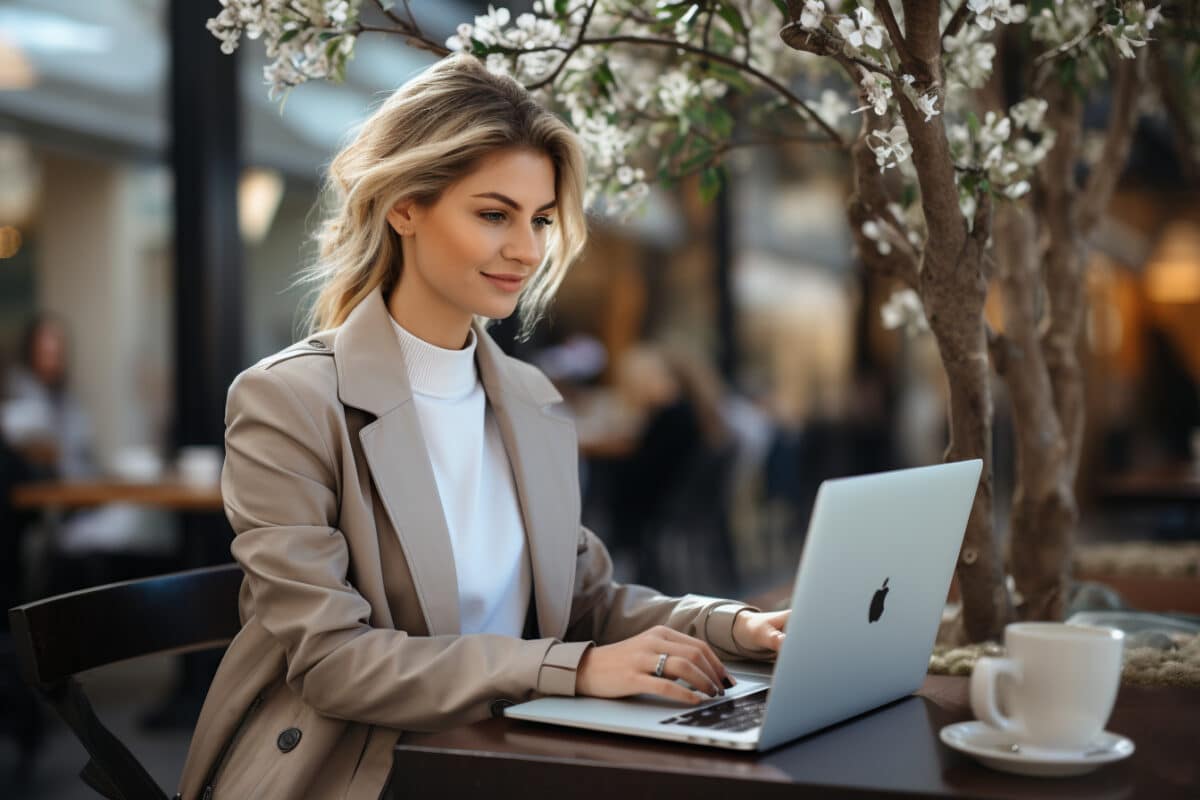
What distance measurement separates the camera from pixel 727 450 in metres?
6.79

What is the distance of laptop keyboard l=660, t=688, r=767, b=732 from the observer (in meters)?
1.23

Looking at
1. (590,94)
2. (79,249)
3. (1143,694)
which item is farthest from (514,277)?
(79,249)

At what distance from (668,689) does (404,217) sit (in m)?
0.79

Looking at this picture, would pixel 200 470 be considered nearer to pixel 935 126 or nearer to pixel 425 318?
pixel 425 318

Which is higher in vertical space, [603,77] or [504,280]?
[603,77]

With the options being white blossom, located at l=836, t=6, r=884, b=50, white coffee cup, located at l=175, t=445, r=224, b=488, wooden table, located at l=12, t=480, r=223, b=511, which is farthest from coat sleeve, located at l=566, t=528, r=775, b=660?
white coffee cup, located at l=175, t=445, r=224, b=488

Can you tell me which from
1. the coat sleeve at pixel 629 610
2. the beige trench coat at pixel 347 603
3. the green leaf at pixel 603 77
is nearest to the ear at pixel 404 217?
the beige trench coat at pixel 347 603

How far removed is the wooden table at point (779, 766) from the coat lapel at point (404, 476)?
1.11 feet

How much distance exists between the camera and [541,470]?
185 centimetres

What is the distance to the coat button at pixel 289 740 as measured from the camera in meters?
1.51

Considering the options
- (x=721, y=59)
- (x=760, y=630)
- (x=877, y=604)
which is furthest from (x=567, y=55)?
(x=877, y=604)

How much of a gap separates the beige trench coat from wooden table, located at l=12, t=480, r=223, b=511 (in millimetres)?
2659

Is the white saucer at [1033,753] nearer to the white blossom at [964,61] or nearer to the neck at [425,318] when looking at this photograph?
the neck at [425,318]

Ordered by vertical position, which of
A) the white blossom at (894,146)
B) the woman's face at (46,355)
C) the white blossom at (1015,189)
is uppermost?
the white blossom at (894,146)
